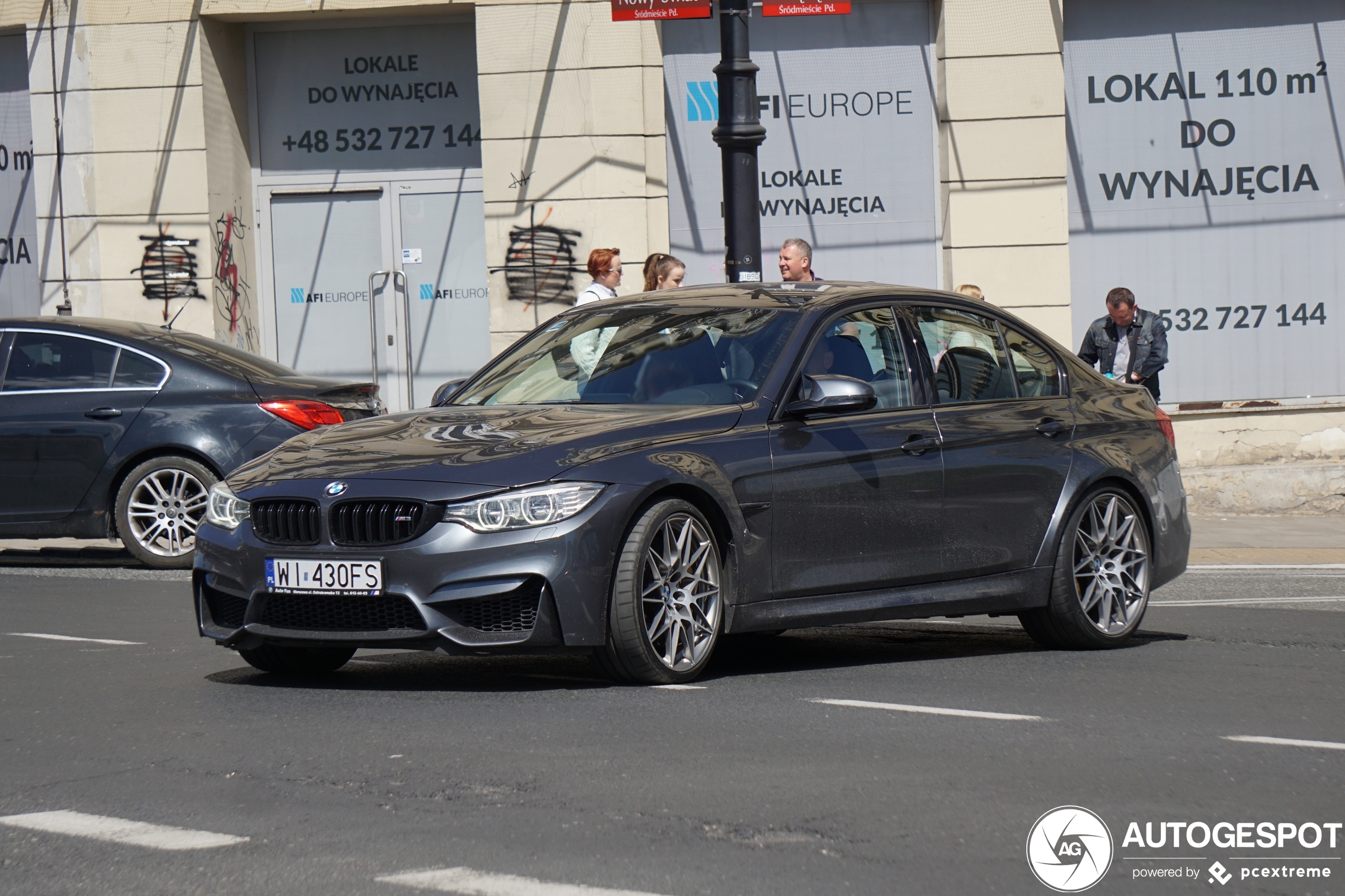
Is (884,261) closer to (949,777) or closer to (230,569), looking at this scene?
(230,569)

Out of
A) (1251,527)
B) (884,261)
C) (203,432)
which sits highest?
(884,261)

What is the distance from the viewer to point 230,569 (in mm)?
6477

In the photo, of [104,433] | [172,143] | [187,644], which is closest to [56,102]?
[172,143]

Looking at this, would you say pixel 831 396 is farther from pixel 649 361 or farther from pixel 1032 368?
pixel 1032 368

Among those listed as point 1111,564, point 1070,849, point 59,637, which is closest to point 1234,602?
point 1111,564

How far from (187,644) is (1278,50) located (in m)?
12.6

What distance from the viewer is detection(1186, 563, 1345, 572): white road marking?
1225cm

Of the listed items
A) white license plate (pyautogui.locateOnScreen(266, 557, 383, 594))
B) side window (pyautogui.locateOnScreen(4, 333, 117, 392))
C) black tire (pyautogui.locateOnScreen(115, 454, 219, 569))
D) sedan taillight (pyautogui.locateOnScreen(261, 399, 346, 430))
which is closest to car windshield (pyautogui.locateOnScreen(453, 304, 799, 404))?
white license plate (pyautogui.locateOnScreen(266, 557, 383, 594))

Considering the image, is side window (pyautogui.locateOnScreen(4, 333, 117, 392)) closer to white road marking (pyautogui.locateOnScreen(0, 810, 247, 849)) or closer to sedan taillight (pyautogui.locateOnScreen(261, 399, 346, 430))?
sedan taillight (pyautogui.locateOnScreen(261, 399, 346, 430))

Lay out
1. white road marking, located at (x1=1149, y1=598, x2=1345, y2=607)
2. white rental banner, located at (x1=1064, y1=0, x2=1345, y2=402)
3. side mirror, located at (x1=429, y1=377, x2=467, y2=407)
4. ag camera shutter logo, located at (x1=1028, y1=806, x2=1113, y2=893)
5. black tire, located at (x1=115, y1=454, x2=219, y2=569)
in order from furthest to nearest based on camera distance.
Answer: white rental banner, located at (x1=1064, y1=0, x2=1345, y2=402) → black tire, located at (x1=115, y1=454, x2=219, y2=569) → white road marking, located at (x1=1149, y1=598, x2=1345, y2=607) → side mirror, located at (x1=429, y1=377, x2=467, y2=407) → ag camera shutter logo, located at (x1=1028, y1=806, x2=1113, y2=893)

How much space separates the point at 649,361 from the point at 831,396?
0.81m

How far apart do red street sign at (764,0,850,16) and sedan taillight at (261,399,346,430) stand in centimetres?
318

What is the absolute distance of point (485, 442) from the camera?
6.41 m

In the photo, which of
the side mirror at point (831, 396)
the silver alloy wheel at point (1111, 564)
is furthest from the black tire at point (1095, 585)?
the side mirror at point (831, 396)
